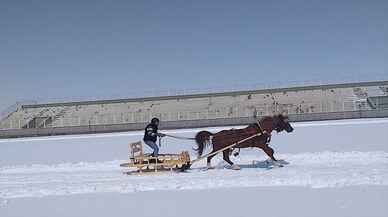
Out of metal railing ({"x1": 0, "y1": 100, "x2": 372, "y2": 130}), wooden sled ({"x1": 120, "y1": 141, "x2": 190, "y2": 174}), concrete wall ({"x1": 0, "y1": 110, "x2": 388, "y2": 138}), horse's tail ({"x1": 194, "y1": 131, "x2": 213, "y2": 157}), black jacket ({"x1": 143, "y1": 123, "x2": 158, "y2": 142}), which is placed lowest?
wooden sled ({"x1": 120, "y1": 141, "x2": 190, "y2": 174})

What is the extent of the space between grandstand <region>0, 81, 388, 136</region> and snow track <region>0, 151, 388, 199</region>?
29931mm

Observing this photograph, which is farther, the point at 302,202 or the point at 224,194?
the point at 224,194

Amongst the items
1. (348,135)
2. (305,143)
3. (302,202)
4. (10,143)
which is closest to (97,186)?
(302,202)

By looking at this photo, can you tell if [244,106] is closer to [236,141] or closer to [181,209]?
[236,141]

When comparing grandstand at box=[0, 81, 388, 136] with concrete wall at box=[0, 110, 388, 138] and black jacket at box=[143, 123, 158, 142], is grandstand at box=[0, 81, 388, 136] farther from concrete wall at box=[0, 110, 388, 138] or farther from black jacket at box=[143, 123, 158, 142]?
black jacket at box=[143, 123, 158, 142]

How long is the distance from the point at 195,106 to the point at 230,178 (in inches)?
1645

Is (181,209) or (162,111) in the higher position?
(162,111)

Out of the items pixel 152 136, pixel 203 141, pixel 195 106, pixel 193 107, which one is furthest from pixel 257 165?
pixel 195 106

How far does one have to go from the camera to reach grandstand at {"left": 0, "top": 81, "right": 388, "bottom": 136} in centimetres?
4769

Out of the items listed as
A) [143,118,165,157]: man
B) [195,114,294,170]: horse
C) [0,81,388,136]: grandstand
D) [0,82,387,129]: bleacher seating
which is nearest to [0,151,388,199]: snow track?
[195,114,294,170]: horse

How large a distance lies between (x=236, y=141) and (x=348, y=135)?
892 centimetres

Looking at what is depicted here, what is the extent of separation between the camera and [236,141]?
14.6m

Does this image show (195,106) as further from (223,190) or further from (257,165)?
(223,190)

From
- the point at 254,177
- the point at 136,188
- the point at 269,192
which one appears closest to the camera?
the point at 269,192
